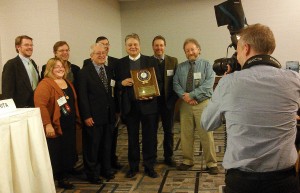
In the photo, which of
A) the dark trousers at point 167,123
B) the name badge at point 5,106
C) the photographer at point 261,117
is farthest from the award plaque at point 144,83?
the photographer at point 261,117

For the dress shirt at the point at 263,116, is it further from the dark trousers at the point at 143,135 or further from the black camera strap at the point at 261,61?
the dark trousers at the point at 143,135

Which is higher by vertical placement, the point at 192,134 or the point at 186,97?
the point at 186,97

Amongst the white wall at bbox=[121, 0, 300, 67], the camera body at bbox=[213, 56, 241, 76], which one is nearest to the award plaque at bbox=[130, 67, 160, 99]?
the camera body at bbox=[213, 56, 241, 76]

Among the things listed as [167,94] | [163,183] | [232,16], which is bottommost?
[163,183]

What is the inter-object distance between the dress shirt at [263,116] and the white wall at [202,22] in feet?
16.2

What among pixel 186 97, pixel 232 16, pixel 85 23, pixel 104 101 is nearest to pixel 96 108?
pixel 104 101

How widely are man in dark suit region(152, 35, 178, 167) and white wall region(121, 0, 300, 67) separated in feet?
9.78

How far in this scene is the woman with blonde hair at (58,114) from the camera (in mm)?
2611

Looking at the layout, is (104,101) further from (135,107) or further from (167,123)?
(167,123)

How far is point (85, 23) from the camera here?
4.87 metres

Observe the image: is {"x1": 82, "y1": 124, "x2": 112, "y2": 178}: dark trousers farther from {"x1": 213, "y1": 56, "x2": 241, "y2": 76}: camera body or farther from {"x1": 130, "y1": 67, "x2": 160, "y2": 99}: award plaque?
{"x1": 213, "y1": 56, "x2": 241, "y2": 76}: camera body

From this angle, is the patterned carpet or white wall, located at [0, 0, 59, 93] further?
white wall, located at [0, 0, 59, 93]

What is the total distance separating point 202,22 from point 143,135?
12.7 feet

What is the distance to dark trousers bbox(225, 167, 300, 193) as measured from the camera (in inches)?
47.8
